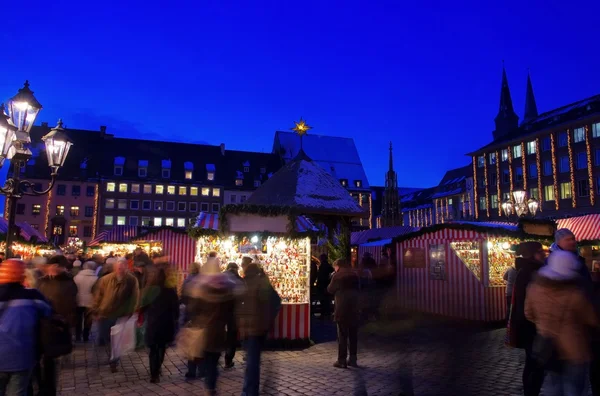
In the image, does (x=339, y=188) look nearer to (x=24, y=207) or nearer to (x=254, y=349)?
(x=254, y=349)

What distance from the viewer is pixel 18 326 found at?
422 cm

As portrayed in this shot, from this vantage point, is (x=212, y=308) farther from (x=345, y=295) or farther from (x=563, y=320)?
(x=563, y=320)

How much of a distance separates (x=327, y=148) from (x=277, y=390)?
67.8 metres

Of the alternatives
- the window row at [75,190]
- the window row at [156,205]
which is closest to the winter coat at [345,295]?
the window row at [156,205]

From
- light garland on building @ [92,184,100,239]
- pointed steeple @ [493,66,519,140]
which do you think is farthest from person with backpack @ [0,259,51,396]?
pointed steeple @ [493,66,519,140]

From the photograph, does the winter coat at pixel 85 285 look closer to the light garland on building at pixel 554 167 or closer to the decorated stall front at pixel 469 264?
the decorated stall front at pixel 469 264

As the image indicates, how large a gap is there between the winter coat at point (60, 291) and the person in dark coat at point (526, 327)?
21.6 feet

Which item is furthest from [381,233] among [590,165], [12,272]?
[590,165]

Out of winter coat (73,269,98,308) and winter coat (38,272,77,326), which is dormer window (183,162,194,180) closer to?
winter coat (73,269,98,308)

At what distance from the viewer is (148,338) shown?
7043 mm

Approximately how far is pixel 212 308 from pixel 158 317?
6.21ft

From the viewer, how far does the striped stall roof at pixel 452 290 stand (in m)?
14.0

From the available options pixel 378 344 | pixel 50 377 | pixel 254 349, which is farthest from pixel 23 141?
pixel 378 344

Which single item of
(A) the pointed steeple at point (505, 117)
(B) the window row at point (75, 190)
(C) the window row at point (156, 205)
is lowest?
(C) the window row at point (156, 205)
